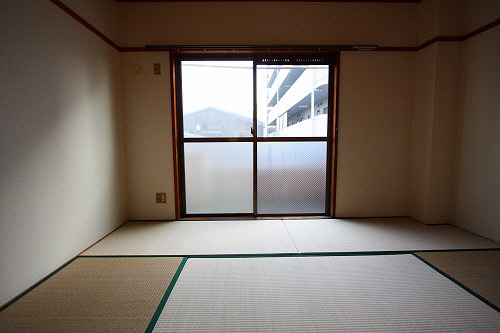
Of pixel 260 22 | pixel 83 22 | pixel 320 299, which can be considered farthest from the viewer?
pixel 260 22

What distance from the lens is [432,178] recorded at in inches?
108

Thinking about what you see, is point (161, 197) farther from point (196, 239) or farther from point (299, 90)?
point (299, 90)

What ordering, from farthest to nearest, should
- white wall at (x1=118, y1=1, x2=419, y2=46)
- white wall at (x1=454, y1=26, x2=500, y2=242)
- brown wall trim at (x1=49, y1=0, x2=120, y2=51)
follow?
white wall at (x1=118, y1=1, x2=419, y2=46)
white wall at (x1=454, y1=26, x2=500, y2=242)
brown wall trim at (x1=49, y1=0, x2=120, y2=51)

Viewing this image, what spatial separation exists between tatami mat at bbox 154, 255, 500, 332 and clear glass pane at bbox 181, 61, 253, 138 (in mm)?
1703

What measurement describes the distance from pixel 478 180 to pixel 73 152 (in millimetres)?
4056

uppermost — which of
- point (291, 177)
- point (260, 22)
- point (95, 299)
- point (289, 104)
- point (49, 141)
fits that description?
point (260, 22)

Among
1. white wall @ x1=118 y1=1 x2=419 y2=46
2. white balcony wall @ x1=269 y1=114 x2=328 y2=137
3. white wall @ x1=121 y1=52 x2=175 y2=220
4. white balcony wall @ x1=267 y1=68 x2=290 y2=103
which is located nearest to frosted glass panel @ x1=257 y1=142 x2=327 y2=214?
white balcony wall @ x1=269 y1=114 x2=328 y2=137

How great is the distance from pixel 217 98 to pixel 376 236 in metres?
2.45

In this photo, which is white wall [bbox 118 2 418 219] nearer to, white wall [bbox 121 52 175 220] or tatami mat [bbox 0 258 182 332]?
white wall [bbox 121 52 175 220]

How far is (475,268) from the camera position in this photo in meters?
1.77

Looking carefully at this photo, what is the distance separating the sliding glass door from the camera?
2943mm

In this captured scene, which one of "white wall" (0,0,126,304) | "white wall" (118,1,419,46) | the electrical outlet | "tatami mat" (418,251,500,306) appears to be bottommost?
"tatami mat" (418,251,500,306)

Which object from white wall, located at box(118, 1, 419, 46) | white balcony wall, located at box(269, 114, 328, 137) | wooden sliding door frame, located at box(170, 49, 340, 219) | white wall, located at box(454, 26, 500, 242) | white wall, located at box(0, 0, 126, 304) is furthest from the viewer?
white balcony wall, located at box(269, 114, 328, 137)

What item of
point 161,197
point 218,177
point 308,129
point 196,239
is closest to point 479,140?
point 308,129
